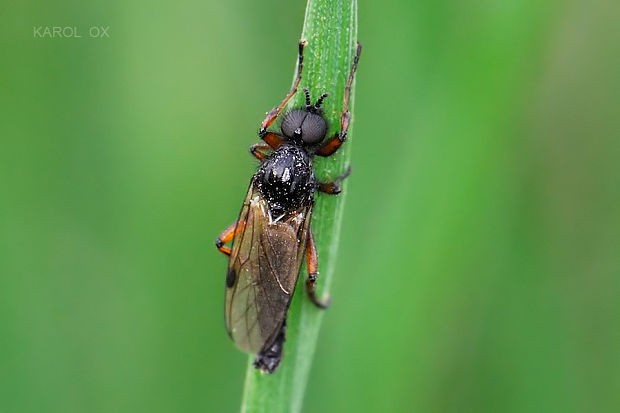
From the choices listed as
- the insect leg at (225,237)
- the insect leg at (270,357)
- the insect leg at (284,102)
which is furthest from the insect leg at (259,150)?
the insect leg at (270,357)

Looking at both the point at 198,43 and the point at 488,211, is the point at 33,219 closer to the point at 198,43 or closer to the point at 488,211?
the point at 198,43

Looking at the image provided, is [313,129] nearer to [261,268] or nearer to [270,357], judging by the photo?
[261,268]

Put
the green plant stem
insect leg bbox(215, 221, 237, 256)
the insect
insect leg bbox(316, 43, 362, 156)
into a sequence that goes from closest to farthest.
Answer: the green plant stem < insect leg bbox(316, 43, 362, 156) < the insect < insect leg bbox(215, 221, 237, 256)

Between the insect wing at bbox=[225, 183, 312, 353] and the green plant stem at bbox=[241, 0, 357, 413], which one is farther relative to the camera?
the insect wing at bbox=[225, 183, 312, 353]

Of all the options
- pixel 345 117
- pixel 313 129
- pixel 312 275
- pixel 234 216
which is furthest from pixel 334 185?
pixel 234 216

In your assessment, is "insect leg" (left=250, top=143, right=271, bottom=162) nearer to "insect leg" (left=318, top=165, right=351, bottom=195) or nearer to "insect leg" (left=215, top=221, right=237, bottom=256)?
"insect leg" (left=215, top=221, right=237, bottom=256)

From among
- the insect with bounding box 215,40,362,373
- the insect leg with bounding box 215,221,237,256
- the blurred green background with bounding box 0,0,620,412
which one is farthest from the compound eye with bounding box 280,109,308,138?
the insect leg with bounding box 215,221,237,256

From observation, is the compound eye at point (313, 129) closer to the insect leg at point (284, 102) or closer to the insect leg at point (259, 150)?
the insect leg at point (284, 102)
